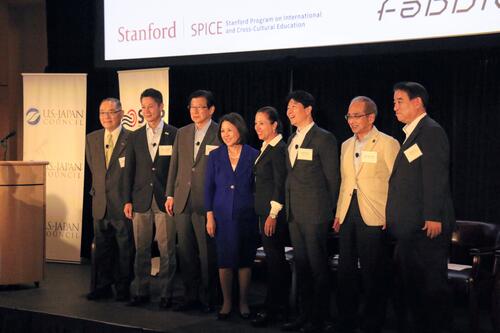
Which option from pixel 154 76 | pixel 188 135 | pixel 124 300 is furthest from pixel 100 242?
pixel 154 76

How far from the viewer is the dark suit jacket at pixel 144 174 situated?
4770mm

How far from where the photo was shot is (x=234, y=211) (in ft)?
14.2

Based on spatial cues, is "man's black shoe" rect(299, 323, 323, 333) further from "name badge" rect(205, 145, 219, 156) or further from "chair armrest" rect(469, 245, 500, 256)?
"name badge" rect(205, 145, 219, 156)

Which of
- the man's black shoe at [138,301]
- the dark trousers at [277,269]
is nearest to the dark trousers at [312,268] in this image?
the dark trousers at [277,269]

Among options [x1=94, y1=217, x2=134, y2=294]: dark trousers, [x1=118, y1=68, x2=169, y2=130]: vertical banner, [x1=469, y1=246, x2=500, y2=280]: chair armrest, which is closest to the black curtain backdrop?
[x1=118, y1=68, x2=169, y2=130]: vertical banner

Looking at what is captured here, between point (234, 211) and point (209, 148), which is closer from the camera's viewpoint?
point (234, 211)

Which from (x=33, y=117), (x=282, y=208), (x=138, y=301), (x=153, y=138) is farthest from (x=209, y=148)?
(x=33, y=117)

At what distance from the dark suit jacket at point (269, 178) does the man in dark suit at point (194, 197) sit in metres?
0.46

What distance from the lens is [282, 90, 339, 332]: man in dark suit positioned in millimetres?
4016

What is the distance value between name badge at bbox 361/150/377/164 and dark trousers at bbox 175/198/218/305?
1174mm

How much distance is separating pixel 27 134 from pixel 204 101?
2768mm

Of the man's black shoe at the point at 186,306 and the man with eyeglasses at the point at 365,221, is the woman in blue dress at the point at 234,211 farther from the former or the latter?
the man with eyeglasses at the point at 365,221

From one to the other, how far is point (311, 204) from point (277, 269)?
49cm

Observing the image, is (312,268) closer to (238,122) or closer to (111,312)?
(238,122)
